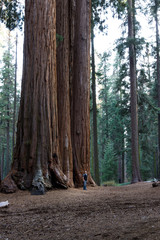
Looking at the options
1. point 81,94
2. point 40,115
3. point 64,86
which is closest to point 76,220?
point 40,115

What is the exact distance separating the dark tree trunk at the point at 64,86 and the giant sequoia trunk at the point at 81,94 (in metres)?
1.15

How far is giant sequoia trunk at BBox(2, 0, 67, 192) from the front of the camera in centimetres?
750

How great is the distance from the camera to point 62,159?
9500mm

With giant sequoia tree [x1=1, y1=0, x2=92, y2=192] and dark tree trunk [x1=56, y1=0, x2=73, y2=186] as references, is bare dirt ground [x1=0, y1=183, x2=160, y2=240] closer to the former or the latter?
giant sequoia tree [x1=1, y1=0, x2=92, y2=192]

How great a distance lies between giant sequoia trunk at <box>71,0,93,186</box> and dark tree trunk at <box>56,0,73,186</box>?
1.15m

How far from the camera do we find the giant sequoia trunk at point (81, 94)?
11.3 metres

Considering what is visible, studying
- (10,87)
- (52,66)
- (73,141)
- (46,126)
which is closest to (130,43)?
(73,141)

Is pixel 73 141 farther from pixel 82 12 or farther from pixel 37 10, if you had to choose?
pixel 82 12

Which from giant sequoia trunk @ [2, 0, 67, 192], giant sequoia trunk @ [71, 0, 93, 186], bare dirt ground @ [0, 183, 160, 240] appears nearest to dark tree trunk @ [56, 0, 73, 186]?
giant sequoia trunk @ [71, 0, 93, 186]

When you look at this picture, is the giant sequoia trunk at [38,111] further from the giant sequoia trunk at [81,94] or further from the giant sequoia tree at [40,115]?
the giant sequoia trunk at [81,94]

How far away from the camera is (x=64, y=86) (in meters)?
10.1

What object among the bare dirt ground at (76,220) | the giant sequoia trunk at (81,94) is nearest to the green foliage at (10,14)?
the giant sequoia trunk at (81,94)

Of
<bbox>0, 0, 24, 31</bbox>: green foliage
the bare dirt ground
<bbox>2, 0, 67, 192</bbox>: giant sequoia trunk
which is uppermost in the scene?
<bbox>0, 0, 24, 31</bbox>: green foliage

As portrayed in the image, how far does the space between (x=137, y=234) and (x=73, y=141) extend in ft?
28.1
